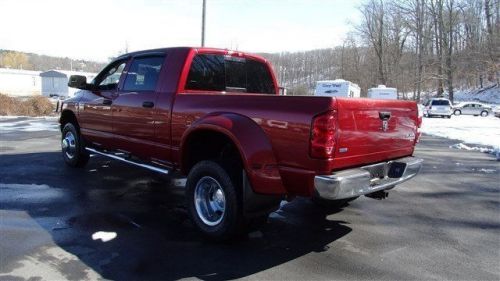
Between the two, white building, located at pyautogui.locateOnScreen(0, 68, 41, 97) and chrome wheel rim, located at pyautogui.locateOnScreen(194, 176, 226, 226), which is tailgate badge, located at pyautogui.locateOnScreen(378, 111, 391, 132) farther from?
white building, located at pyautogui.locateOnScreen(0, 68, 41, 97)

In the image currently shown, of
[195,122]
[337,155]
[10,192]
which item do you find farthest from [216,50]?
[10,192]

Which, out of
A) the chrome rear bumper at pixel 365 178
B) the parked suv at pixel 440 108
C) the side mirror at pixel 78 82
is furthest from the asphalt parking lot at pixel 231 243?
the parked suv at pixel 440 108

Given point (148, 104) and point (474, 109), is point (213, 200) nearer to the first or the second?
point (148, 104)

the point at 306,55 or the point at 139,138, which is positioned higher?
the point at 306,55

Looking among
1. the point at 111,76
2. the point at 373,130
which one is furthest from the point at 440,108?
the point at 373,130

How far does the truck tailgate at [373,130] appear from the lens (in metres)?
4.05

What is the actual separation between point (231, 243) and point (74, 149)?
4554 mm

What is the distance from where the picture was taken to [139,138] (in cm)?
587

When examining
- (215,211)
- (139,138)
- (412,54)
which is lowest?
(215,211)

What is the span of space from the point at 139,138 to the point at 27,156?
503 cm

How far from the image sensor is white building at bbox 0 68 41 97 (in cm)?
8700

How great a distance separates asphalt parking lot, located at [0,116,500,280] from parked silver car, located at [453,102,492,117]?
40.7 m

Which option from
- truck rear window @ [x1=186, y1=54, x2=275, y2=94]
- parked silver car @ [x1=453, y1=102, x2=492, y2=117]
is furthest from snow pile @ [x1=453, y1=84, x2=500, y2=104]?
truck rear window @ [x1=186, y1=54, x2=275, y2=94]

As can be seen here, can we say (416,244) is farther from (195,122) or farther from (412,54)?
(412,54)
